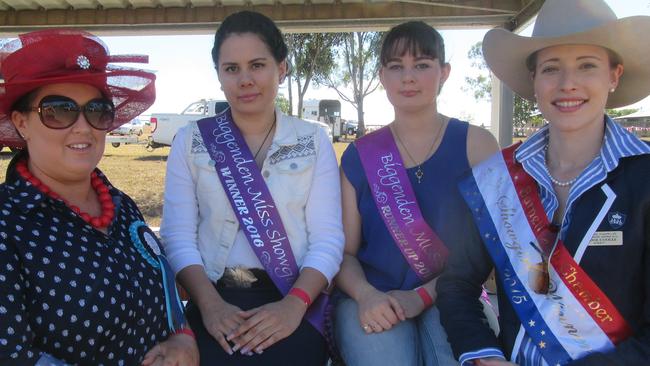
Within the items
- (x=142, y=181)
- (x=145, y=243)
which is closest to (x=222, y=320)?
(x=145, y=243)

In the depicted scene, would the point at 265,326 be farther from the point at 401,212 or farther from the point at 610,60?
the point at 610,60

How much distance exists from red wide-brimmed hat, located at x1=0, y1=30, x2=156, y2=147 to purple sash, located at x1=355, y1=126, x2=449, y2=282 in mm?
1140

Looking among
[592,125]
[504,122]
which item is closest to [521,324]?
[592,125]

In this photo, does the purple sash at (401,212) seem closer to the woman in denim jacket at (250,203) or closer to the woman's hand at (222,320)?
the woman in denim jacket at (250,203)

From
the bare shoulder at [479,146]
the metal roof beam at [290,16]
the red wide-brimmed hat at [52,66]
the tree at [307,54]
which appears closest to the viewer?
the red wide-brimmed hat at [52,66]

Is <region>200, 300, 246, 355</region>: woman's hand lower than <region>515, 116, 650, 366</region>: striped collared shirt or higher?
lower

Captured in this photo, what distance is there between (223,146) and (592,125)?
61.0 inches

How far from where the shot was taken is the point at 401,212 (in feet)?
7.64

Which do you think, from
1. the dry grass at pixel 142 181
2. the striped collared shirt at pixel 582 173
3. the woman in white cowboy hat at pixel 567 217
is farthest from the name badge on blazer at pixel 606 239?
the dry grass at pixel 142 181

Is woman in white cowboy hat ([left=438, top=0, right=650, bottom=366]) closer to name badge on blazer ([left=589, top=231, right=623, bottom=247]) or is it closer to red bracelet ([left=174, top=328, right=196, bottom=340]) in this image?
name badge on blazer ([left=589, top=231, right=623, bottom=247])

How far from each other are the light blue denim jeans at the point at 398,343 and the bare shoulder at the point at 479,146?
0.74 meters

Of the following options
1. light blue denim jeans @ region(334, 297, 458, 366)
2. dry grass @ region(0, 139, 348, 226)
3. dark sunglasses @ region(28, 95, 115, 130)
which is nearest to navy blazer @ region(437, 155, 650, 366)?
light blue denim jeans @ region(334, 297, 458, 366)

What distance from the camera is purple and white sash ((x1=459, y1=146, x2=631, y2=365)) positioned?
1621mm

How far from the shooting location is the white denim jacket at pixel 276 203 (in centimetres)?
229
